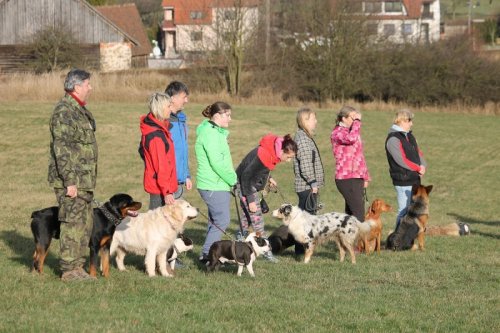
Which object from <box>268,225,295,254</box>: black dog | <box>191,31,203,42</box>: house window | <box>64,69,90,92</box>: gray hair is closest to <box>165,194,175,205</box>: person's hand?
<box>64,69,90,92</box>: gray hair

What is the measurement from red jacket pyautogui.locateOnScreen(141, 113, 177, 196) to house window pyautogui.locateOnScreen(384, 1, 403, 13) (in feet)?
230

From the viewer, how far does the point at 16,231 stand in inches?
551

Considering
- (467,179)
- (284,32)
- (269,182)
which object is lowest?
(467,179)

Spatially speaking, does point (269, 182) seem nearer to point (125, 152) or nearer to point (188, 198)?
point (188, 198)

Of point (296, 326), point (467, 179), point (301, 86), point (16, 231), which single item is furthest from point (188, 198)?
point (301, 86)

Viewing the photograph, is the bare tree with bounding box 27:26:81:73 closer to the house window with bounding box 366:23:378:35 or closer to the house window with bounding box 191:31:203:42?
the house window with bounding box 191:31:203:42

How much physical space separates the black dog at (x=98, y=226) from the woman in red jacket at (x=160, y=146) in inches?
15.9

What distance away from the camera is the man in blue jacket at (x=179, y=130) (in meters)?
10.3

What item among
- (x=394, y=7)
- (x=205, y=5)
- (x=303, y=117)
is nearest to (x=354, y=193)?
(x=303, y=117)

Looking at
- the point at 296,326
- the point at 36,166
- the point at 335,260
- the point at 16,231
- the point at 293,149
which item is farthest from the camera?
the point at 36,166

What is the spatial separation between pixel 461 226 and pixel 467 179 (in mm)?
12635

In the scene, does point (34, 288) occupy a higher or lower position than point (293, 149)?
lower

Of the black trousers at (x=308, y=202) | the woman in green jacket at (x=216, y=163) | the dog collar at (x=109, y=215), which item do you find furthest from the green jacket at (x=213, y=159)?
the black trousers at (x=308, y=202)

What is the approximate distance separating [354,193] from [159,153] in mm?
3613
